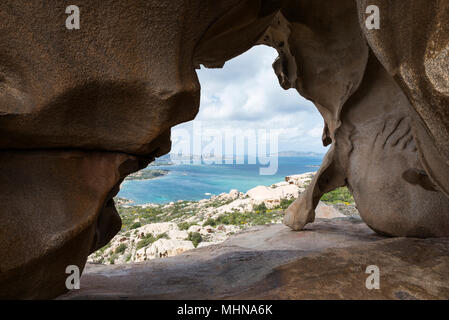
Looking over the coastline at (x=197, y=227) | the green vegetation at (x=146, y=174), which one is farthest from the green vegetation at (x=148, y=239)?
the green vegetation at (x=146, y=174)

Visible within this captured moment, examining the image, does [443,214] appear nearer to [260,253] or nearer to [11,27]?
[260,253]

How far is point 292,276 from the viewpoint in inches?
80.4

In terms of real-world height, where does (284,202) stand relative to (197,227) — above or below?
above

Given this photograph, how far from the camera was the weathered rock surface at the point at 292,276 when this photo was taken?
5.78ft

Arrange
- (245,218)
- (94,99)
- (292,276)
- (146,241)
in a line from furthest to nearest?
1. (245,218)
2. (146,241)
3. (292,276)
4. (94,99)

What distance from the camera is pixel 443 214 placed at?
2973mm

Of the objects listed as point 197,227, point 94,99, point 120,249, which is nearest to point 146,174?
point 120,249

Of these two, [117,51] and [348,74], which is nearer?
[117,51]

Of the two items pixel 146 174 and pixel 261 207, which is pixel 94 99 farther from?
pixel 146 174

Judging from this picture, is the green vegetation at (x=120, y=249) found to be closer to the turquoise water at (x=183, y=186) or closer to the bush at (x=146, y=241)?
the bush at (x=146, y=241)

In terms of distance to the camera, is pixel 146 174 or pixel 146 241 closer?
pixel 146 241

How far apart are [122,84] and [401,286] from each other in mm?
2269

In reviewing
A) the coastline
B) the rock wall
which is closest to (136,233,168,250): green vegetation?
the coastline
